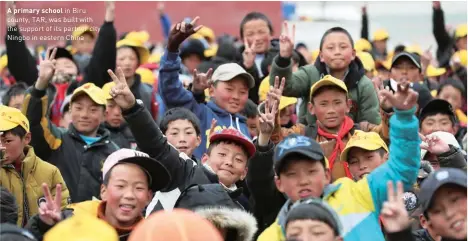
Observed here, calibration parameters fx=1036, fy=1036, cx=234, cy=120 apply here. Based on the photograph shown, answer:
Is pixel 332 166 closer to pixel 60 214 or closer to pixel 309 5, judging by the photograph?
pixel 60 214

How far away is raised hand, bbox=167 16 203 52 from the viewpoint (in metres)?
7.93

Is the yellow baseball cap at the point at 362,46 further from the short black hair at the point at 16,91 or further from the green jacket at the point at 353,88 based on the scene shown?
the short black hair at the point at 16,91

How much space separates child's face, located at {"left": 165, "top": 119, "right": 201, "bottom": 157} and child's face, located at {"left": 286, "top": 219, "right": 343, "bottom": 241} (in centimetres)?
260

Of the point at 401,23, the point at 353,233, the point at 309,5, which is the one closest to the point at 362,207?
the point at 353,233

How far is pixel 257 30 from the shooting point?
10.7 metres

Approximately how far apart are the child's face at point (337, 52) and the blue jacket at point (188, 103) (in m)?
0.86

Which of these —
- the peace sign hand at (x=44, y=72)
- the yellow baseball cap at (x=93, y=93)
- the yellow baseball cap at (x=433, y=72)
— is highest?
the yellow baseball cap at (x=433, y=72)

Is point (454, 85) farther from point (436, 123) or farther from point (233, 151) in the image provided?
point (233, 151)

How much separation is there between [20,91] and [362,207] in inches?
183

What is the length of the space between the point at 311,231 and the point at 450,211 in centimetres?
76

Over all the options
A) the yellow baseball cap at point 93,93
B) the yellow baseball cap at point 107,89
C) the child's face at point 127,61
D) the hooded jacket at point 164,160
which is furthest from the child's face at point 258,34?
the hooded jacket at point 164,160

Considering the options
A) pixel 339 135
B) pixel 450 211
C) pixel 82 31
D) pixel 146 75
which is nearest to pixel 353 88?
pixel 339 135

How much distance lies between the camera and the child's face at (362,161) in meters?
6.98

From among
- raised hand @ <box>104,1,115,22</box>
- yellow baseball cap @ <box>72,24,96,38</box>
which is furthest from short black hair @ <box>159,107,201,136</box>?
yellow baseball cap @ <box>72,24,96,38</box>
